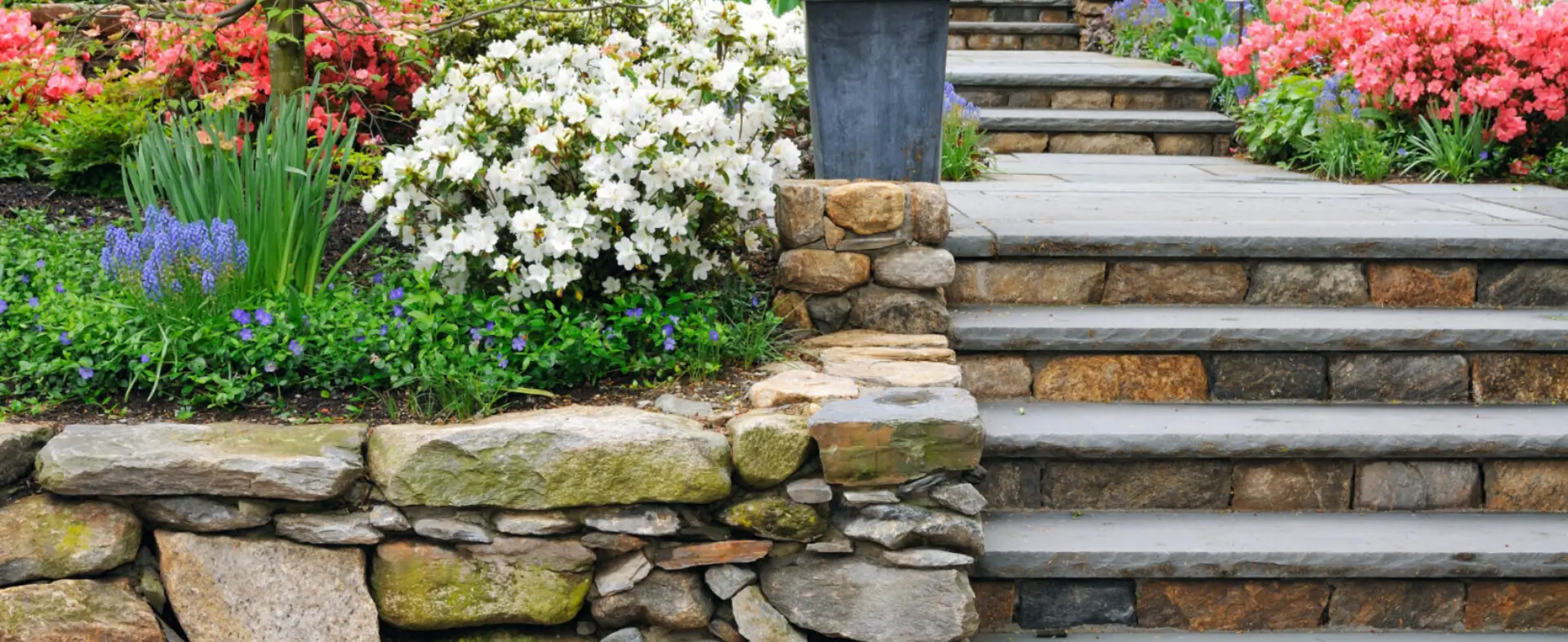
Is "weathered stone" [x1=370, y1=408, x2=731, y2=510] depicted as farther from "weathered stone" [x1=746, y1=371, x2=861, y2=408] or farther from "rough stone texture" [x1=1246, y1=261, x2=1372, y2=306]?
"rough stone texture" [x1=1246, y1=261, x2=1372, y2=306]

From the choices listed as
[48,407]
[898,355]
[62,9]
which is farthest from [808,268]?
[62,9]

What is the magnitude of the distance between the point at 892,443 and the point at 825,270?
2.50 ft

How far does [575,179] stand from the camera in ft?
10.1

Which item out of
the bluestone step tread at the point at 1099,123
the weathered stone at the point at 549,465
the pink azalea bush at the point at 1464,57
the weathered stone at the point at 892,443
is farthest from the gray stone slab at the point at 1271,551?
the bluestone step tread at the point at 1099,123

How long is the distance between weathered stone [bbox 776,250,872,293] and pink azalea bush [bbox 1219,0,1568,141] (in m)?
3.16

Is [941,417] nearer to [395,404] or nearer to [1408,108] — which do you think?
[395,404]

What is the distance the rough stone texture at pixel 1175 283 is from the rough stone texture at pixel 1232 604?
0.92m

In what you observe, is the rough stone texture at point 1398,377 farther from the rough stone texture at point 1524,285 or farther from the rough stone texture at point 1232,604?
the rough stone texture at point 1232,604

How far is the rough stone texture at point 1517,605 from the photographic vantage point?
290cm

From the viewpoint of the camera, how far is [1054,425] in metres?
3.12

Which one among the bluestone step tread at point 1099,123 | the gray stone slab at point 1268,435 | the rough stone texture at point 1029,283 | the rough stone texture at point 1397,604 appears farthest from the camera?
the bluestone step tread at point 1099,123

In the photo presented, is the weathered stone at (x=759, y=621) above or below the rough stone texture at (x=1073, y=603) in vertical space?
above

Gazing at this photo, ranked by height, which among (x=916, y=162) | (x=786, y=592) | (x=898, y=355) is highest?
(x=916, y=162)

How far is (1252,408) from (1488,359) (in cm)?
62
